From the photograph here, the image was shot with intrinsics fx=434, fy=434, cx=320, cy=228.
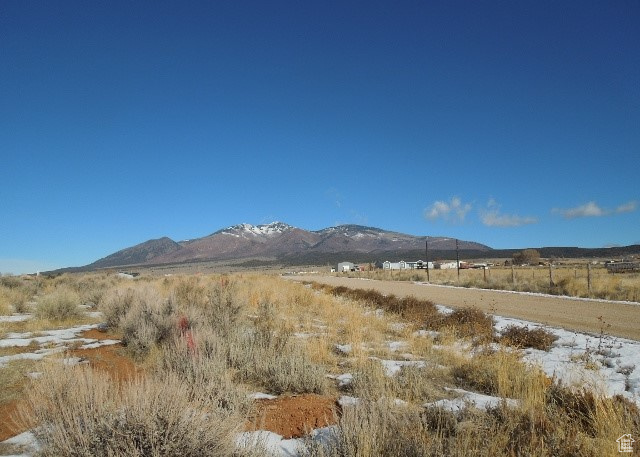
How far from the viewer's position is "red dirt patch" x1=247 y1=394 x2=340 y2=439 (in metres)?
4.81

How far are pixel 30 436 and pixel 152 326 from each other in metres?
5.03

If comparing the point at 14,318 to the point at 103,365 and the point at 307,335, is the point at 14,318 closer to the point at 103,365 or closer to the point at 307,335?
the point at 103,365

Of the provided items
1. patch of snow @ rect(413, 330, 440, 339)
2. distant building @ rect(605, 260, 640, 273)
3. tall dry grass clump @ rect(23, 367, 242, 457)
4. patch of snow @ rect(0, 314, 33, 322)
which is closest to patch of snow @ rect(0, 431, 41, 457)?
tall dry grass clump @ rect(23, 367, 242, 457)

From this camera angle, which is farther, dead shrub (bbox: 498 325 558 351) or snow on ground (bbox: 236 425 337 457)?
dead shrub (bbox: 498 325 558 351)

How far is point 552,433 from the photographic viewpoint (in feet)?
13.0

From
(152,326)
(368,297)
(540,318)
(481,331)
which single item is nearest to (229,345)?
(152,326)

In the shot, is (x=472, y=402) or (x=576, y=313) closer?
(x=472, y=402)

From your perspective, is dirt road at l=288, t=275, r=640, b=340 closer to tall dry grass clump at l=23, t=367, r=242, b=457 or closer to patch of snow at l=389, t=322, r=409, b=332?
patch of snow at l=389, t=322, r=409, b=332

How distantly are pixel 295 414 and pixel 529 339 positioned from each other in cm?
729

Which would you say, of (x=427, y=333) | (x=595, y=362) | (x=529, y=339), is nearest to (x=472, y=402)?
(x=595, y=362)

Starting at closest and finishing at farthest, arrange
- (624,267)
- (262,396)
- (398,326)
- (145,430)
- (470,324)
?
(145,430) < (262,396) < (470,324) < (398,326) < (624,267)

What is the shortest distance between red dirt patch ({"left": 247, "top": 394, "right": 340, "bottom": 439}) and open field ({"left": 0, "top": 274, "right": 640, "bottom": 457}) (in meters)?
0.03

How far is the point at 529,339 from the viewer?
10250 mm

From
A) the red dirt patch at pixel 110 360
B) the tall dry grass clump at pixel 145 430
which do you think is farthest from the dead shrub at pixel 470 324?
the tall dry grass clump at pixel 145 430
